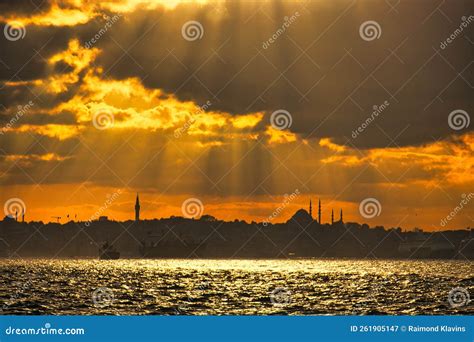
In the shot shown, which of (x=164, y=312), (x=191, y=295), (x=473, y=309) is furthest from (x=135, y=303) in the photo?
(x=473, y=309)

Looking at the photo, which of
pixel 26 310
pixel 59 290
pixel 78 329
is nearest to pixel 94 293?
pixel 59 290

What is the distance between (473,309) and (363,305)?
9.79m

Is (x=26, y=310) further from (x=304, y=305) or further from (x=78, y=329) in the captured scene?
(x=78, y=329)

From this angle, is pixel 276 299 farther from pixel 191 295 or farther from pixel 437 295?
pixel 437 295

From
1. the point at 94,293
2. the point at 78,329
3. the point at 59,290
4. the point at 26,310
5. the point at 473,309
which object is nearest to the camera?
the point at 78,329

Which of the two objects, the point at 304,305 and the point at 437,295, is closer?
the point at 304,305

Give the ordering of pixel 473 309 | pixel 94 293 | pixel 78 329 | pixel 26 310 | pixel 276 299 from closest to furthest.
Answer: pixel 78 329 → pixel 26 310 → pixel 473 309 → pixel 276 299 → pixel 94 293

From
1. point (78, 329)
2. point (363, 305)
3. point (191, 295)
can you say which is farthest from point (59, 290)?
point (78, 329)

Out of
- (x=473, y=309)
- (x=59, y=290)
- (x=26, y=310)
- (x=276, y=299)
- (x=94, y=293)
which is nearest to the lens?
(x=26, y=310)

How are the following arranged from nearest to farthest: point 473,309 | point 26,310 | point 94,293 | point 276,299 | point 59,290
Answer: point 26,310, point 473,309, point 276,299, point 94,293, point 59,290

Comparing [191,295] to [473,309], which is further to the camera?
[191,295]

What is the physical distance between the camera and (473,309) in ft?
230

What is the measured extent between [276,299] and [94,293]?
20178 millimetres

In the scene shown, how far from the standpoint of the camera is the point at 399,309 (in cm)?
7094
